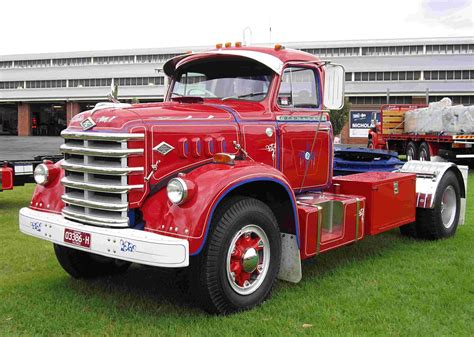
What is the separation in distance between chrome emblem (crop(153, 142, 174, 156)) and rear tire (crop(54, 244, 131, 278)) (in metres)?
1.58

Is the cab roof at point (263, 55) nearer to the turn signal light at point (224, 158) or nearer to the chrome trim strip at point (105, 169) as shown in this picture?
the turn signal light at point (224, 158)

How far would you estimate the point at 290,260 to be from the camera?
4.79 metres

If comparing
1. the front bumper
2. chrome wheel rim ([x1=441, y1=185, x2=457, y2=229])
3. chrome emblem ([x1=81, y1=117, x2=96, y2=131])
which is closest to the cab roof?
chrome emblem ([x1=81, y1=117, x2=96, y2=131])

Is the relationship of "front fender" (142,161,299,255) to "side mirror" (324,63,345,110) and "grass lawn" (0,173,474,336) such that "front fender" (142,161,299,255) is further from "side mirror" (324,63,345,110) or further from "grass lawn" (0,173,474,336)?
"side mirror" (324,63,345,110)

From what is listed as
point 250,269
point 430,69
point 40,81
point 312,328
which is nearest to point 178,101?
point 250,269

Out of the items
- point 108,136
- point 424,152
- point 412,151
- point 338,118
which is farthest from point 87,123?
point 338,118

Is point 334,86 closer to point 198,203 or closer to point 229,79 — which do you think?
point 229,79

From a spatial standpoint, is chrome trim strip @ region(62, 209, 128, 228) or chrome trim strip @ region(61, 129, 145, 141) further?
chrome trim strip @ region(62, 209, 128, 228)

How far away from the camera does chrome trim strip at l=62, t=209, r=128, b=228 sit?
4160 millimetres

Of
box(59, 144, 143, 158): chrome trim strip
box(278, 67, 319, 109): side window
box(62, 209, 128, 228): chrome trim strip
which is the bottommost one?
box(62, 209, 128, 228): chrome trim strip

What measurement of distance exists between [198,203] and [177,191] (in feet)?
0.59

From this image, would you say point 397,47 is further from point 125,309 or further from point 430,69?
point 125,309

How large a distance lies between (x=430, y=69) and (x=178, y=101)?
44867 millimetres

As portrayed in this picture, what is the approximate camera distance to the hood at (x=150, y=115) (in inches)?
163
